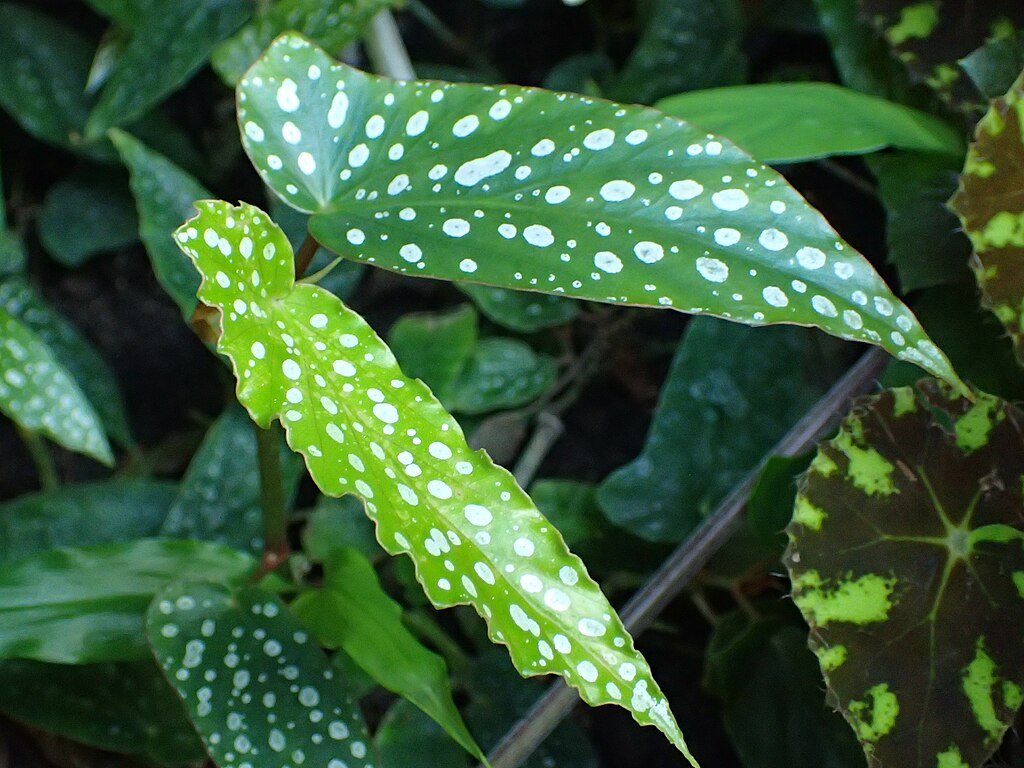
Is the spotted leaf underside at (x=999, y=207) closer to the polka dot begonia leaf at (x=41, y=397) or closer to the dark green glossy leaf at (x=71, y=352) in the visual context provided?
the polka dot begonia leaf at (x=41, y=397)

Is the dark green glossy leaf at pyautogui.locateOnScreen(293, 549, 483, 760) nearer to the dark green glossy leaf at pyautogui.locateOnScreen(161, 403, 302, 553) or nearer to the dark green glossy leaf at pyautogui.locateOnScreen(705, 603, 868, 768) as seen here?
the dark green glossy leaf at pyautogui.locateOnScreen(161, 403, 302, 553)

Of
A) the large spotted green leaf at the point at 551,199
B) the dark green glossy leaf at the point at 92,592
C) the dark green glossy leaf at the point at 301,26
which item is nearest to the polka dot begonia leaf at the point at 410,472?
the large spotted green leaf at the point at 551,199

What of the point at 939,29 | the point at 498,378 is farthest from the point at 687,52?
the point at 498,378

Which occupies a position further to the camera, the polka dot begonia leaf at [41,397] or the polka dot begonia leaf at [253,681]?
the polka dot begonia leaf at [41,397]

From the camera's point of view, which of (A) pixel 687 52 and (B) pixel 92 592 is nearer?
(B) pixel 92 592

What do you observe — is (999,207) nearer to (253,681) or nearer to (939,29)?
(939,29)

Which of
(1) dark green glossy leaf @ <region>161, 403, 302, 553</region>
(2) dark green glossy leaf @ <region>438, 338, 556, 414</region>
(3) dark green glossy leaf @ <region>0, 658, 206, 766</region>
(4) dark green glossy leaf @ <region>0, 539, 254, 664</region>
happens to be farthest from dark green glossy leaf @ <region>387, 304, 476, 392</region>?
(3) dark green glossy leaf @ <region>0, 658, 206, 766</region>
